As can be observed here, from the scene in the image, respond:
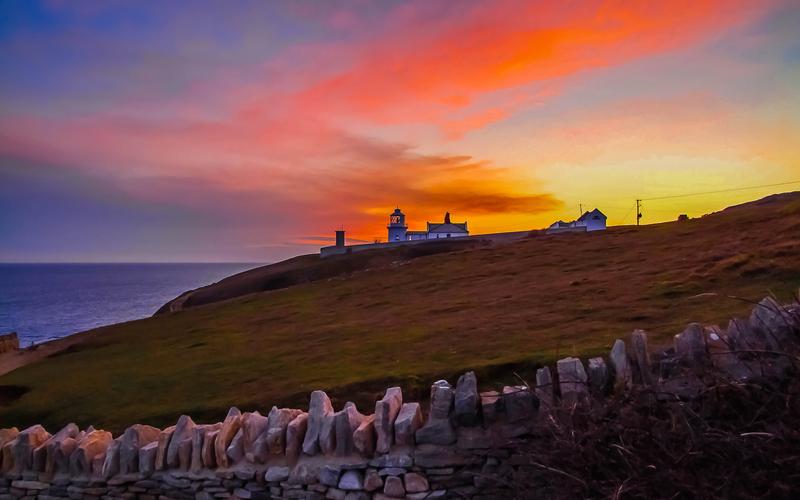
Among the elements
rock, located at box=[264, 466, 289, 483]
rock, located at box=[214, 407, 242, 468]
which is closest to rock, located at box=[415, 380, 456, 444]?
rock, located at box=[264, 466, 289, 483]

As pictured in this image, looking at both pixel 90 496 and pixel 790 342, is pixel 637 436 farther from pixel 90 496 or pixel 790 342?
pixel 90 496

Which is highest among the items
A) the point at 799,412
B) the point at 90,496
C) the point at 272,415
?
the point at 799,412

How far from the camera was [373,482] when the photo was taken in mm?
6770

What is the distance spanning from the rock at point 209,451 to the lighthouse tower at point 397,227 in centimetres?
6741

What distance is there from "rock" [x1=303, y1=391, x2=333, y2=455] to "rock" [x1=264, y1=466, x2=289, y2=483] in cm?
35

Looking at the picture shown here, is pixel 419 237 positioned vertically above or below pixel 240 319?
above

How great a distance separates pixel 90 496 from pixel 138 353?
1528 cm

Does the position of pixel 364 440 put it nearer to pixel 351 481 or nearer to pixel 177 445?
pixel 351 481

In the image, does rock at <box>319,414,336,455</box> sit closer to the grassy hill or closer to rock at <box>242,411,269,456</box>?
rock at <box>242,411,269,456</box>

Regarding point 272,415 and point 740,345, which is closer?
point 740,345

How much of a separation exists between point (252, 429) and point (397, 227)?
6850 cm

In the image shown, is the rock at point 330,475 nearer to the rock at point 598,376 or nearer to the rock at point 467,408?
the rock at point 467,408

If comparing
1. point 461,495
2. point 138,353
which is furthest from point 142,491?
point 138,353

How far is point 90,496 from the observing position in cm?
839
